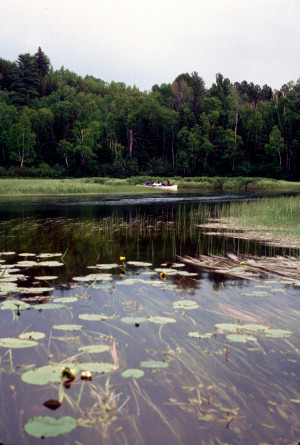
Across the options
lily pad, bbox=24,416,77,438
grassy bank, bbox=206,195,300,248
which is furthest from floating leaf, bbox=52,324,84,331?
grassy bank, bbox=206,195,300,248

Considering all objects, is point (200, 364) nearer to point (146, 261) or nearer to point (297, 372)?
point (297, 372)

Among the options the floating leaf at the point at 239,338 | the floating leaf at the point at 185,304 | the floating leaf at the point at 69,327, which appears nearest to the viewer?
the floating leaf at the point at 239,338

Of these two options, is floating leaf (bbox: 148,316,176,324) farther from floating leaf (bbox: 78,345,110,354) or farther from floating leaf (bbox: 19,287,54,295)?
floating leaf (bbox: 19,287,54,295)

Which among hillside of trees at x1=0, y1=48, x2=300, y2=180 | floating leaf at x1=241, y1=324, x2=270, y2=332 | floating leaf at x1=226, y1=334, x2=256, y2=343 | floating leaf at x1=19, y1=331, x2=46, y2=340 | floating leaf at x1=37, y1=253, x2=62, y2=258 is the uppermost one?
hillside of trees at x1=0, y1=48, x2=300, y2=180

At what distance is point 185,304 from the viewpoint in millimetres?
5301

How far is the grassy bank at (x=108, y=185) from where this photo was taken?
37812 millimetres

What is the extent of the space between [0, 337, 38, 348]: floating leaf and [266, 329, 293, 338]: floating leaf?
2.54 m

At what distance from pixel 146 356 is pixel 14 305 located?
227 cm

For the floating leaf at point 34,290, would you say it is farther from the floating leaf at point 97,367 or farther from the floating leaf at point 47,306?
the floating leaf at point 97,367

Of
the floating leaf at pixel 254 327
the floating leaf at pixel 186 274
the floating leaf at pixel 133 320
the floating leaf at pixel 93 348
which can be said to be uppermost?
the floating leaf at pixel 93 348

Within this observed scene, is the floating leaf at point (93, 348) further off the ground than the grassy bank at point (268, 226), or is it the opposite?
the floating leaf at point (93, 348)

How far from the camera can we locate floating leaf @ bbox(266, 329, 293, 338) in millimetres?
4224

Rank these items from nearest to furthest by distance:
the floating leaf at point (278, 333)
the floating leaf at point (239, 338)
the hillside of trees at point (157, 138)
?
the floating leaf at point (239, 338) → the floating leaf at point (278, 333) → the hillside of trees at point (157, 138)

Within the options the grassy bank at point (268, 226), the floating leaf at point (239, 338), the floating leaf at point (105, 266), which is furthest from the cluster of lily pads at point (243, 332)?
the grassy bank at point (268, 226)
